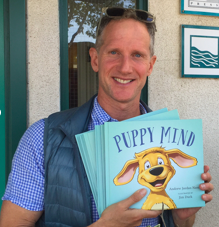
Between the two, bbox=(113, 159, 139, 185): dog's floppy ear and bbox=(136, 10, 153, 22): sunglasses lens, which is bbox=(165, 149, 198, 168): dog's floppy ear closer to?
bbox=(113, 159, 139, 185): dog's floppy ear

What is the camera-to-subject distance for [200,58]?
2.82m

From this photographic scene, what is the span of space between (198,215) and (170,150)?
203cm

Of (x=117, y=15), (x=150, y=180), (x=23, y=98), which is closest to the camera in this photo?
(x=150, y=180)

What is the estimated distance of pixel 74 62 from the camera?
2.73 meters

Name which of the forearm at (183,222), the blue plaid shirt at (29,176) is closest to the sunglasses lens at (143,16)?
the blue plaid shirt at (29,176)

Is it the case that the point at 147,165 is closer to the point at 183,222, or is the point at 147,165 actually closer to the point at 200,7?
the point at 183,222

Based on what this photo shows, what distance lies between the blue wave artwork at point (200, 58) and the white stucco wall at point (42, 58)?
1.51 metres

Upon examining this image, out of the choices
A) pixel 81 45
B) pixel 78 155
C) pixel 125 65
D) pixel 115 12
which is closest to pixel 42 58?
pixel 81 45

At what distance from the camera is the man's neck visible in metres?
1.57

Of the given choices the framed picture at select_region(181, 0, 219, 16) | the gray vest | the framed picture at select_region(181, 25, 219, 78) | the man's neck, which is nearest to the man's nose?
the man's neck

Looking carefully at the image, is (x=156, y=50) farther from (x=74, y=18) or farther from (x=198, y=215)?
(x=198, y=215)

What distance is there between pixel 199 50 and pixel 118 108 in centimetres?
171

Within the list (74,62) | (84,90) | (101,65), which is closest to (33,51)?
(74,62)

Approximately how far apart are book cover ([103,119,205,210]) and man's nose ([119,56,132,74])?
381 mm
